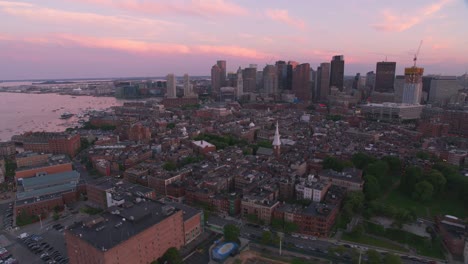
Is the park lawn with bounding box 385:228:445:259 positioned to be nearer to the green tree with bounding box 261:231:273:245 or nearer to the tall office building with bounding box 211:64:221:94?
the green tree with bounding box 261:231:273:245

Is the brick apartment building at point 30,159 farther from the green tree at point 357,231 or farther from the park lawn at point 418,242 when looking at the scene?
the park lawn at point 418,242

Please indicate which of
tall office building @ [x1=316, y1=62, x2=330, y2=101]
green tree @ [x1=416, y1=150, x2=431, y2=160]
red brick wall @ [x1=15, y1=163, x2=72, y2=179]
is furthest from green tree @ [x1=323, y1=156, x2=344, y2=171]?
tall office building @ [x1=316, y1=62, x2=330, y2=101]

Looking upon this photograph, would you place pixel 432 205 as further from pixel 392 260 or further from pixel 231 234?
pixel 231 234

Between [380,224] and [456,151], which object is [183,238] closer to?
[380,224]

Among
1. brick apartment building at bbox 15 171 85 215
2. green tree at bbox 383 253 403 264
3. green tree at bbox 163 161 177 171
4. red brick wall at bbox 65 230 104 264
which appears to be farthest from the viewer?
green tree at bbox 163 161 177 171

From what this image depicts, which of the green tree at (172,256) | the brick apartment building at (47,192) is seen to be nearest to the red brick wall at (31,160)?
the brick apartment building at (47,192)

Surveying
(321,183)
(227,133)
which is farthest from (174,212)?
(227,133)

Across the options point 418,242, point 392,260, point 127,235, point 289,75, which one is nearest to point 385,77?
point 289,75
